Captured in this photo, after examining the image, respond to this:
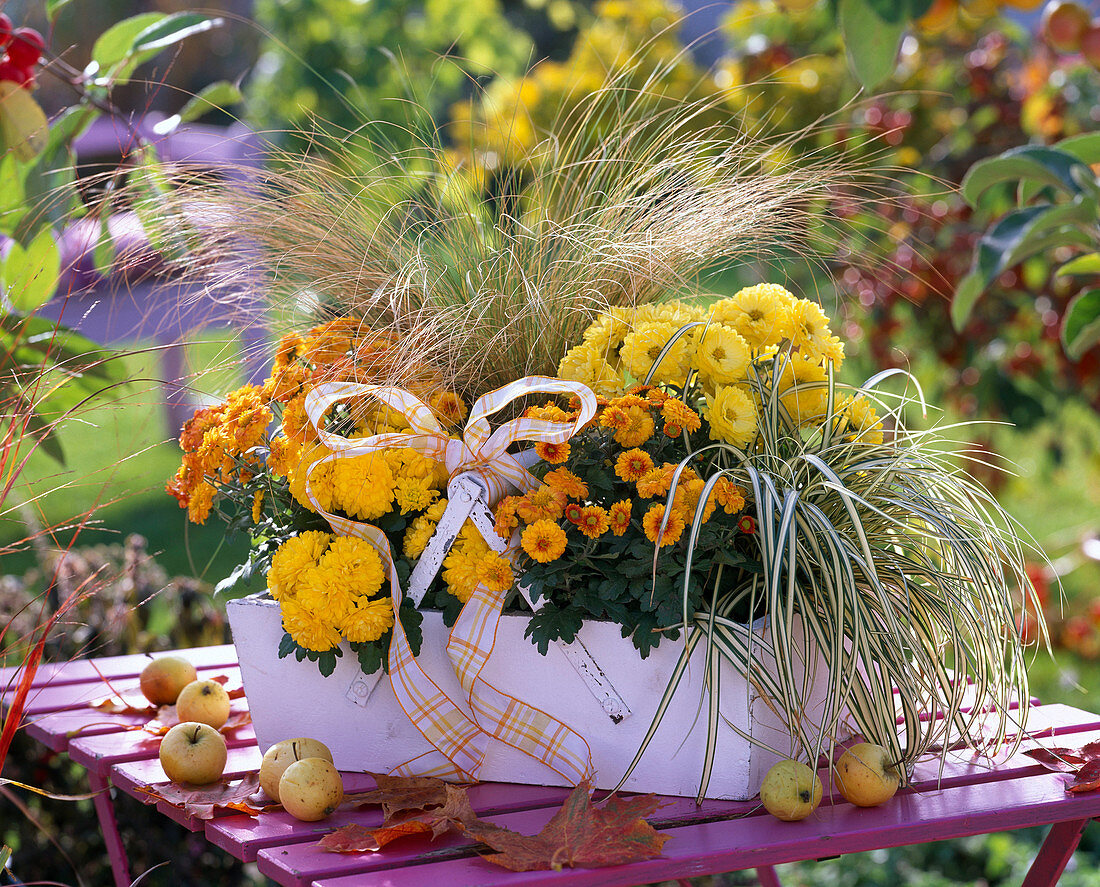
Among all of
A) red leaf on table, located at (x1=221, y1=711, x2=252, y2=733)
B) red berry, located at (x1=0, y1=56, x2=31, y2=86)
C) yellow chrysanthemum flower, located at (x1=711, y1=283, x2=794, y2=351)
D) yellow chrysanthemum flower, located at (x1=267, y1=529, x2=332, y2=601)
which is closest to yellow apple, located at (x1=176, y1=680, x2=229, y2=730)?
red leaf on table, located at (x1=221, y1=711, x2=252, y2=733)

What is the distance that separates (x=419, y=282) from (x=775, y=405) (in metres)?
0.50

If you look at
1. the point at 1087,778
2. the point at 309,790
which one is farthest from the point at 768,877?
the point at 309,790

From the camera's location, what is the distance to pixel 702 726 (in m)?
1.22

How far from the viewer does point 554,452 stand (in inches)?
49.4

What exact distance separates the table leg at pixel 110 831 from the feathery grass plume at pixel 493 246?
692mm

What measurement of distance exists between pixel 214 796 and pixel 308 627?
22cm

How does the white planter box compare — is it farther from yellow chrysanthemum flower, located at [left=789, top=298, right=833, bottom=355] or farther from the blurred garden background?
yellow chrysanthemum flower, located at [left=789, top=298, right=833, bottom=355]

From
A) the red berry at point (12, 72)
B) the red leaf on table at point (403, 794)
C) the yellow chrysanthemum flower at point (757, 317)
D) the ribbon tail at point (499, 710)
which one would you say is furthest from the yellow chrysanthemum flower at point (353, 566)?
the red berry at point (12, 72)

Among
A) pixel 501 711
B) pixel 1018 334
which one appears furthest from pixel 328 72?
pixel 501 711

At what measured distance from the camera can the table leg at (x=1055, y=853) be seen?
1.25m

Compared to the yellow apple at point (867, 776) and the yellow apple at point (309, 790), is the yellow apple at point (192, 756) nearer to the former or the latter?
the yellow apple at point (309, 790)

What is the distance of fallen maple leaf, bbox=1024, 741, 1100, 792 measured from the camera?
119 cm

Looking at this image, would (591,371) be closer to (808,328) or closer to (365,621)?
(808,328)

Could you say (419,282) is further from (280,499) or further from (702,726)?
(702,726)
